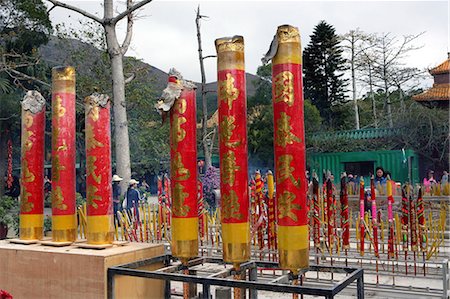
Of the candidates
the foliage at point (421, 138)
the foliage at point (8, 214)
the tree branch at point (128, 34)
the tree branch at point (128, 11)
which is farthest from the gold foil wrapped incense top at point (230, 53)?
the foliage at point (421, 138)

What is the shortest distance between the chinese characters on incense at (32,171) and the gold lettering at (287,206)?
6.16ft

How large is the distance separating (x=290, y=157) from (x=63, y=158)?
5.30 feet

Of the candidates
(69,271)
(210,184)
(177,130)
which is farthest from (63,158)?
(210,184)

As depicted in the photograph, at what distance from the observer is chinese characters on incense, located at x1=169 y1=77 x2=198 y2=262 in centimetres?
269

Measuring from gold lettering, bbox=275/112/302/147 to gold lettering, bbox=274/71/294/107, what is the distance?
0.07 metres

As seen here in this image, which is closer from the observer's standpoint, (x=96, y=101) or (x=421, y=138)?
(x=96, y=101)

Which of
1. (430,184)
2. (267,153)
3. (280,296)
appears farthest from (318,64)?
(280,296)

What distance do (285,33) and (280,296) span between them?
2.86 meters

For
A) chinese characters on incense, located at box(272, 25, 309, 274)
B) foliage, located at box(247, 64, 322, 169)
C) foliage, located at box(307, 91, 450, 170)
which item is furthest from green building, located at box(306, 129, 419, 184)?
chinese characters on incense, located at box(272, 25, 309, 274)

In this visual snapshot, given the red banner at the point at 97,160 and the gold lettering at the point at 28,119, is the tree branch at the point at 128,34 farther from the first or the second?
the red banner at the point at 97,160

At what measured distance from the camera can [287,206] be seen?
2324 mm

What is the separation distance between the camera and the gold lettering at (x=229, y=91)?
2504 millimetres

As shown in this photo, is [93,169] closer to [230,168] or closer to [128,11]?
[230,168]

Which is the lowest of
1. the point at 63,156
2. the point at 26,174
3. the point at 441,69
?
the point at 26,174
